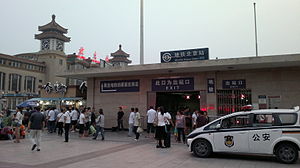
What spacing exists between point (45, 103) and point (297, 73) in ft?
79.8

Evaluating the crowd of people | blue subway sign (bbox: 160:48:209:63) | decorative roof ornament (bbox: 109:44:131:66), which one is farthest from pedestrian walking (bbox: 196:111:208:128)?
decorative roof ornament (bbox: 109:44:131:66)

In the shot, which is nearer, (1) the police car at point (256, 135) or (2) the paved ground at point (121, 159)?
(2) the paved ground at point (121, 159)

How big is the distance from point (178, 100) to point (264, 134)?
639 inches

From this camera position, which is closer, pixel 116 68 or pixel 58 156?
pixel 58 156

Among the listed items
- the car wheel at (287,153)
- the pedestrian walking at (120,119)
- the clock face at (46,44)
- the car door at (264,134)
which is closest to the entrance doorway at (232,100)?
the pedestrian walking at (120,119)

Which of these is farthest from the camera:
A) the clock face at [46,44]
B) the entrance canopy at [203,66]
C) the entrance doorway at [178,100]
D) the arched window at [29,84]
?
the clock face at [46,44]


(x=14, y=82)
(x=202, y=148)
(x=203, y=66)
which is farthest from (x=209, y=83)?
(x=14, y=82)

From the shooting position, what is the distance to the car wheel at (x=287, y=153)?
7227 millimetres

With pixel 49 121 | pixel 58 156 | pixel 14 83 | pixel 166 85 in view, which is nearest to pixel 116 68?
pixel 166 85

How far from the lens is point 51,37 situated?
72.9 m

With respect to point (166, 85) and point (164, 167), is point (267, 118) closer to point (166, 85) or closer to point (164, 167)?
point (164, 167)

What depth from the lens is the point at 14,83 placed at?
219 ft

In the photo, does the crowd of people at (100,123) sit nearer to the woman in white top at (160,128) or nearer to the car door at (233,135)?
the woman in white top at (160,128)

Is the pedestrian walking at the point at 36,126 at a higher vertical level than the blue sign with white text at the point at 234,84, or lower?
lower
